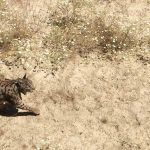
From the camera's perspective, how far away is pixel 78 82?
42.5 feet

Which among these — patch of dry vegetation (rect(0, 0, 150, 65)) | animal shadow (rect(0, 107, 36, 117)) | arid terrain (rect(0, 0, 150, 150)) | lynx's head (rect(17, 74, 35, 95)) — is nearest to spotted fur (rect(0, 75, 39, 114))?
lynx's head (rect(17, 74, 35, 95))

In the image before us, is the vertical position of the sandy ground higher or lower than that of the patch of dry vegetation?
lower

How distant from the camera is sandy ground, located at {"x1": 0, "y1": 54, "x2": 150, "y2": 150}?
1114cm

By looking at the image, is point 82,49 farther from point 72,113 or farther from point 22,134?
point 22,134

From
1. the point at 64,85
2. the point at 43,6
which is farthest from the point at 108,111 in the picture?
the point at 43,6

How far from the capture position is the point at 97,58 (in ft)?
45.8

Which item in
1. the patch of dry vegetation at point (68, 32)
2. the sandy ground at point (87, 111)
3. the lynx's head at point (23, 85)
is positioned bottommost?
the sandy ground at point (87, 111)

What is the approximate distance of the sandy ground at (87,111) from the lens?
439 inches

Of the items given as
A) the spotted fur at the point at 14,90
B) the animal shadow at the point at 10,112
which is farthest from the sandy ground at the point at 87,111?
the spotted fur at the point at 14,90

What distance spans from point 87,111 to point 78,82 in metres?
1.26

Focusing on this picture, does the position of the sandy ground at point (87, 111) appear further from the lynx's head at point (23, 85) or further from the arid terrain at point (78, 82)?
the lynx's head at point (23, 85)

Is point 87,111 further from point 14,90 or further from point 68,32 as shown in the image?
point 68,32

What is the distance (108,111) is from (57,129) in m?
1.82

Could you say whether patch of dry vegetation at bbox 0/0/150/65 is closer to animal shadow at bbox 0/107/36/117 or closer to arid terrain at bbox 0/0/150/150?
arid terrain at bbox 0/0/150/150
